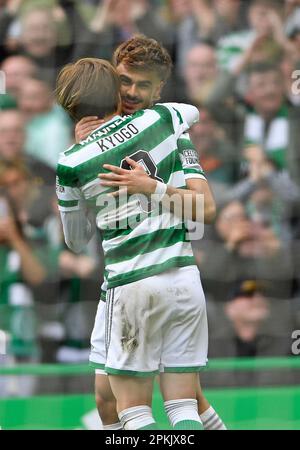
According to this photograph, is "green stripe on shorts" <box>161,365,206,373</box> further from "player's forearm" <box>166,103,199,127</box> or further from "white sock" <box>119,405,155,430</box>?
"player's forearm" <box>166,103,199,127</box>

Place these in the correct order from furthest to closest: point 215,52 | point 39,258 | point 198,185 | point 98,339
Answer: point 215,52 < point 39,258 < point 98,339 < point 198,185

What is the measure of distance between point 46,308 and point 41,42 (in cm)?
97

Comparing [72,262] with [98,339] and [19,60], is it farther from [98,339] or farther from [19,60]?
[98,339]

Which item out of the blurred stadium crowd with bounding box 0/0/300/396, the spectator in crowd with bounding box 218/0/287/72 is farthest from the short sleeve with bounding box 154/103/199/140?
the spectator in crowd with bounding box 218/0/287/72

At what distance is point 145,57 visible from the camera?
2240mm

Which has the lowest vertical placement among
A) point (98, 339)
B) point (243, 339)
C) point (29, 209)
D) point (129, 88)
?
point (243, 339)

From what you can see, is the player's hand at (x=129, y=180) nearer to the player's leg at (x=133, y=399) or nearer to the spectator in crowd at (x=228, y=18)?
the player's leg at (x=133, y=399)

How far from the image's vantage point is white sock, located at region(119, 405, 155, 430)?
2.12 metres

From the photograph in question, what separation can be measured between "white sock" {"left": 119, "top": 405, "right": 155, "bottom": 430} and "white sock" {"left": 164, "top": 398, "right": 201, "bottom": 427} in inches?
2.1

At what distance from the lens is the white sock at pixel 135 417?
212 centimetres

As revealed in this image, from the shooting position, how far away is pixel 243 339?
3664mm

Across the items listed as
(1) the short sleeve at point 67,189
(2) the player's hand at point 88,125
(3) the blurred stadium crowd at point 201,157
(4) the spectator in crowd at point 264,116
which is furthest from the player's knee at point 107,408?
(4) the spectator in crowd at point 264,116


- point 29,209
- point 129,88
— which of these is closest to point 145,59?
point 129,88

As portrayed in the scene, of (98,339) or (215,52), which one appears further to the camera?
(215,52)
